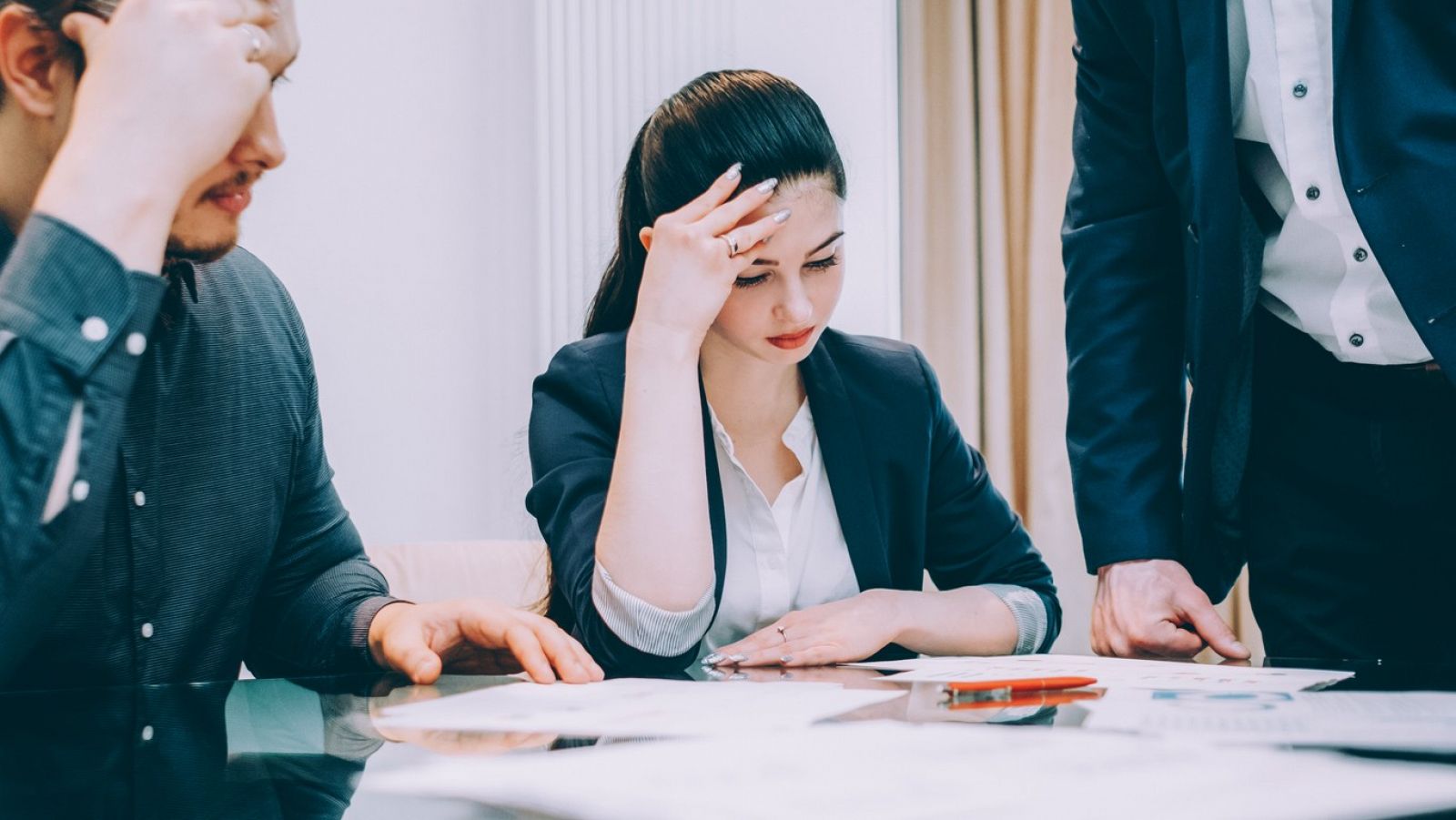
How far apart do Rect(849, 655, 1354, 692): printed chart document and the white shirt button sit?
0.58 meters

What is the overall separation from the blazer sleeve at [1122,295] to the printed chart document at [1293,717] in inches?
20.5

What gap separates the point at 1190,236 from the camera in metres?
1.16

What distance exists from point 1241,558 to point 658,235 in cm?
71

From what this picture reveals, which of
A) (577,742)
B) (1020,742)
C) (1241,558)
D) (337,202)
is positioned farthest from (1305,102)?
(337,202)

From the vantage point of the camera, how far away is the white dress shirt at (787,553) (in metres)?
1.39

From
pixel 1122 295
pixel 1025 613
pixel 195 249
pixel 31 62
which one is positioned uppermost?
pixel 31 62

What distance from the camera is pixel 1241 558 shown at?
4.02ft

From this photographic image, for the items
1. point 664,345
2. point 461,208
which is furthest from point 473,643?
point 461,208

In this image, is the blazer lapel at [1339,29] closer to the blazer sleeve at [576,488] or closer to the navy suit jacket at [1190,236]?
the navy suit jacket at [1190,236]

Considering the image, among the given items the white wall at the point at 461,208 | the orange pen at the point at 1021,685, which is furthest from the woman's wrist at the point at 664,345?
the white wall at the point at 461,208

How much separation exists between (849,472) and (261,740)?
872 mm

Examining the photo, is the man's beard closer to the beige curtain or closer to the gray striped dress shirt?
the gray striped dress shirt

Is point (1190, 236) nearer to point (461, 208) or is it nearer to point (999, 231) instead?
point (999, 231)

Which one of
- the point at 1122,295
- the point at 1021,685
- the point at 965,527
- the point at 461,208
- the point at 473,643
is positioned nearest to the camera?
the point at 1021,685
